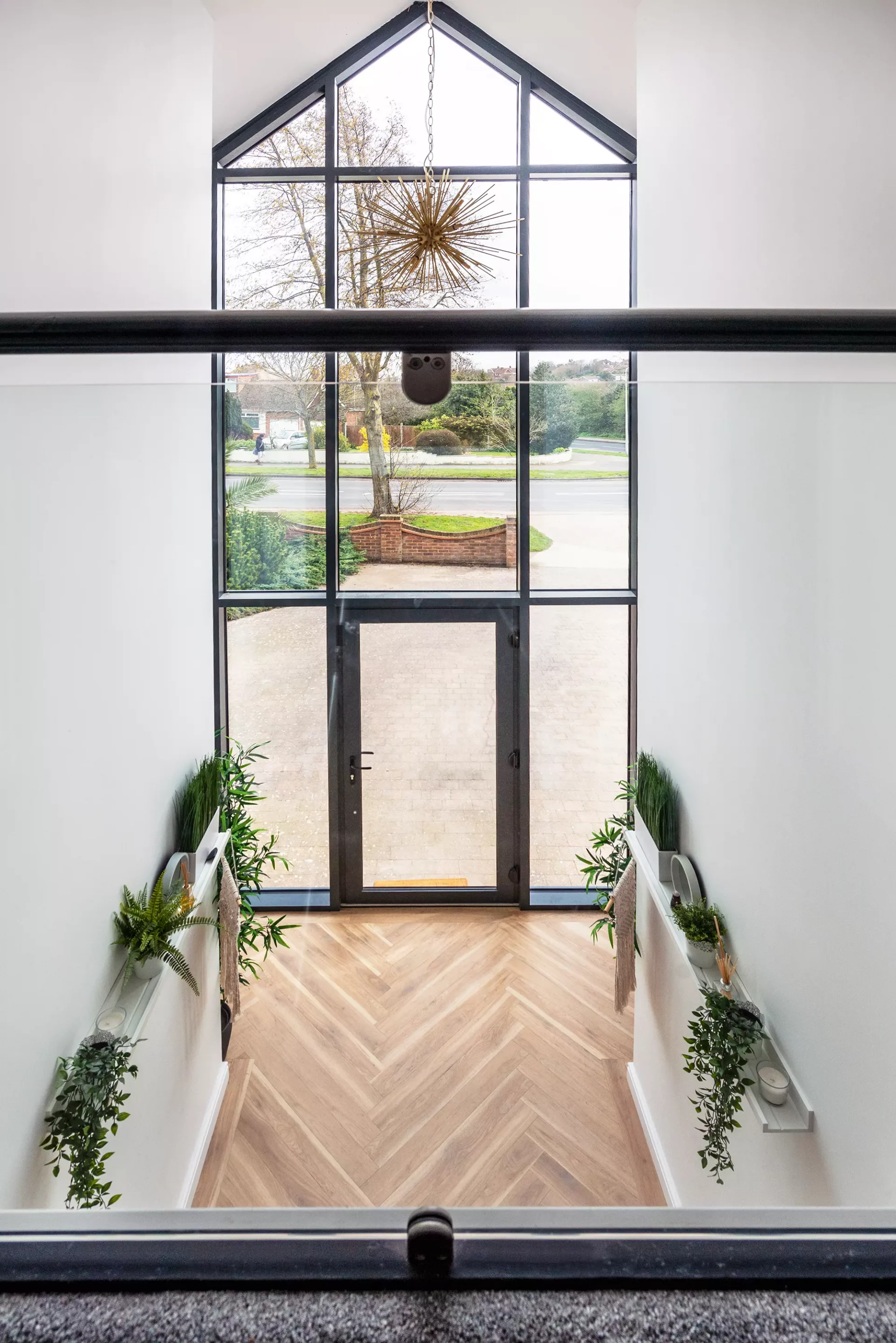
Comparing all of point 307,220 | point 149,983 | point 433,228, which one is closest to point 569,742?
point 149,983

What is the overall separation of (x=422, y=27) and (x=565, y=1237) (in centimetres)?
408

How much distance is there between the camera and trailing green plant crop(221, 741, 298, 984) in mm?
855

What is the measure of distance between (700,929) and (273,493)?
0.73m

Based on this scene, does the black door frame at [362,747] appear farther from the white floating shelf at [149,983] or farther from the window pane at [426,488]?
the white floating shelf at [149,983]

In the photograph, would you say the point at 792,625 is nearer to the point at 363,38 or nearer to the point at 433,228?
the point at 433,228

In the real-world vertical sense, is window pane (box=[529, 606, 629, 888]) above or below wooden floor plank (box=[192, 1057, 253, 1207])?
above

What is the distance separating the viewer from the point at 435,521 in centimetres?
83

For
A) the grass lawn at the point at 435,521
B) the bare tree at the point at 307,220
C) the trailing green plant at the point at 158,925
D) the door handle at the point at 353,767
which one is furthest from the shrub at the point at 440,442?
the bare tree at the point at 307,220

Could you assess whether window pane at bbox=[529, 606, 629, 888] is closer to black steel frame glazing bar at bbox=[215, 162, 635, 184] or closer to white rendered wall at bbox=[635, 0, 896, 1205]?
white rendered wall at bbox=[635, 0, 896, 1205]

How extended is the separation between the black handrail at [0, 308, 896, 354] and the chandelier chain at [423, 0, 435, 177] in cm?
310

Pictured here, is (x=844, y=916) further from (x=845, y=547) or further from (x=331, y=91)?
(x=331, y=91)

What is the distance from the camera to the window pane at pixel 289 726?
0.84 m

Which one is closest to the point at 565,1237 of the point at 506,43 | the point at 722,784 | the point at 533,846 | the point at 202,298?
the point at 533,846

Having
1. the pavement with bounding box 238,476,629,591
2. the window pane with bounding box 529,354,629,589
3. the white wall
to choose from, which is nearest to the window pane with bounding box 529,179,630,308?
the white wall
